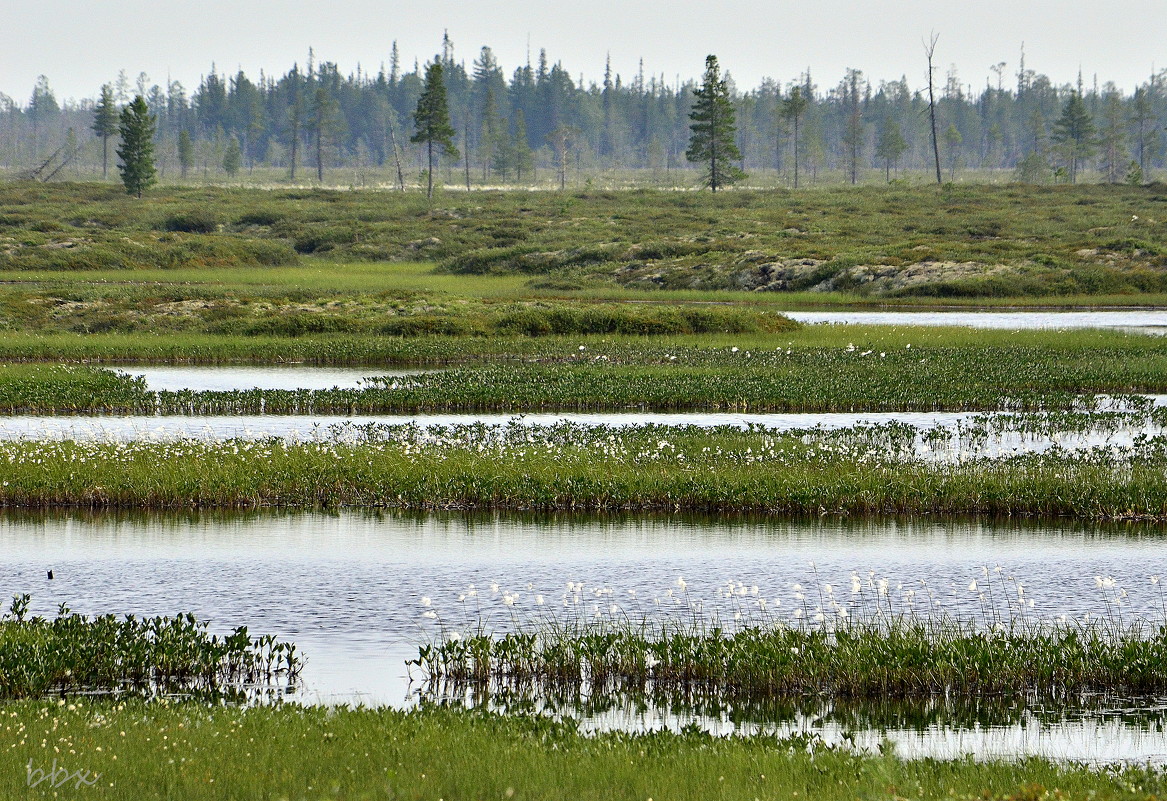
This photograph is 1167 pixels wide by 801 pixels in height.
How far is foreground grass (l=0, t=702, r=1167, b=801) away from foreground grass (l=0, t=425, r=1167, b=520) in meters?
12.3

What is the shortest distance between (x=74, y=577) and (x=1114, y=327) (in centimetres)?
5085

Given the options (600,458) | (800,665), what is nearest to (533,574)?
(800,665)

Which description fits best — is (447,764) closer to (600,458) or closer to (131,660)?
(131,660)

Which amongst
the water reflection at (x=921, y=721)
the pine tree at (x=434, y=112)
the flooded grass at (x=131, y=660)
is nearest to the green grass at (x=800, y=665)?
the water reflection at (x=921, y=721)

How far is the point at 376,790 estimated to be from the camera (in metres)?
9.40

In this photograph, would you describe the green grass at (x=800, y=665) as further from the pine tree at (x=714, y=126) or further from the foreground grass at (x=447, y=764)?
the pine tree at (x=714, y=126)

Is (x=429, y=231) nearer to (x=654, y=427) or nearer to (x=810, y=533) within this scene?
(x=654, y=427)

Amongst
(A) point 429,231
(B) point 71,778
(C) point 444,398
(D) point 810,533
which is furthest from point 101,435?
(A) point 429,231

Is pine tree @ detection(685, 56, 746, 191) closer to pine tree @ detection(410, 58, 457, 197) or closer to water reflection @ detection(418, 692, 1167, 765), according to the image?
pine tree @ detection(410, 58, 457, 197)

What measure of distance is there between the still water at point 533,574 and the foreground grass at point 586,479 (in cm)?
89

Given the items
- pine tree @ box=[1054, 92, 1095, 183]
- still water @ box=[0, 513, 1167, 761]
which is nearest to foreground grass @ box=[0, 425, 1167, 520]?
still water @ box=[0, 513, 1167, 761]

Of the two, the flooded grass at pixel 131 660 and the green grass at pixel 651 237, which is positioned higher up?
the green grass at pixel 651 237

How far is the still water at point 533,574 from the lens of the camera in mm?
13172

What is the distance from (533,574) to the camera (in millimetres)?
19250
